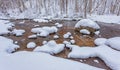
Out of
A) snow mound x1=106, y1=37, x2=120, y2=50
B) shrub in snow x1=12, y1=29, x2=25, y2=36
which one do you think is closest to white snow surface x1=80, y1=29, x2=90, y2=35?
snow mound x1=106, y1=37, x2=120, y2=50

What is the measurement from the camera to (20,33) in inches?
102

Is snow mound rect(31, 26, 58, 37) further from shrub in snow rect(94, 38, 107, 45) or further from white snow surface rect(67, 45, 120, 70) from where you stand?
shrub in snow rect(94, 38, 107, 45)

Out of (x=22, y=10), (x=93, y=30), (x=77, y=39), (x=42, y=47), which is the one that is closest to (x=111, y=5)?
(x=93, y=30)

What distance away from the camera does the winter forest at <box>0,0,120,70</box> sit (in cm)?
192

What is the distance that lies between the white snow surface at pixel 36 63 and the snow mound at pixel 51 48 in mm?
96

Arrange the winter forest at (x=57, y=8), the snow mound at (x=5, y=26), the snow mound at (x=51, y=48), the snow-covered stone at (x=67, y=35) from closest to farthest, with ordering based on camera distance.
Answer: the snow mound at (x=51, y=48) < the snow-covered stone at (x=67, y=35) < the snow mound at (x=5, y=26) < the winter forest at (x=57, y=8)

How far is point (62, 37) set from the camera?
250 cm

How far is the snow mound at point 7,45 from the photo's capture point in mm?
2162

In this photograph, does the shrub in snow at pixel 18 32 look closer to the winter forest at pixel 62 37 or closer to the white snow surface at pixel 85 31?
the winter forest at pixel 62 37

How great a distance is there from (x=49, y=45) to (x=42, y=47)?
0.09m

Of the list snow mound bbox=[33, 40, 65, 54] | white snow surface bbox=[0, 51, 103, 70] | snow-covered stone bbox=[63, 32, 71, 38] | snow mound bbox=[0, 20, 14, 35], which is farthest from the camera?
snow mound bbox=[0, 20, 14, 35]

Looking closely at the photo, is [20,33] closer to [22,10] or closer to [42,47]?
[42,47]

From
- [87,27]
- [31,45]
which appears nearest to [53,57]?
[31,45]

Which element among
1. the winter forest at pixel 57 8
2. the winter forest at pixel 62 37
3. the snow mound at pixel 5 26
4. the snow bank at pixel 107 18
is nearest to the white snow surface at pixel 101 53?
the winter forest at pixel 62 37
